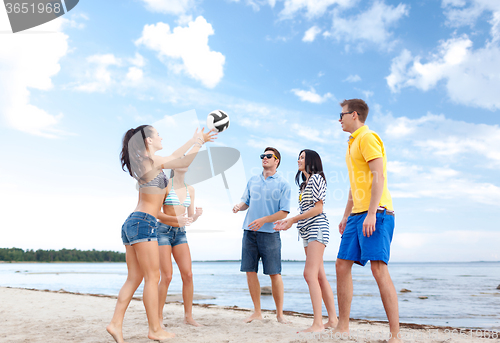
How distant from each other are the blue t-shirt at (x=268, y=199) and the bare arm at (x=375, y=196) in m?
1.90

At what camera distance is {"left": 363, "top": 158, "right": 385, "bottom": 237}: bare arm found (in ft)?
10.7

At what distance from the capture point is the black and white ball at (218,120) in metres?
5.26

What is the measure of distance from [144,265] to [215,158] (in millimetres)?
2849

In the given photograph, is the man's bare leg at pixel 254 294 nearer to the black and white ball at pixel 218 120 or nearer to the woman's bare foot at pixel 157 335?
the woman's bare foot at pixel 157 335

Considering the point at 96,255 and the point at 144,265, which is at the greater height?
the point at 144,265

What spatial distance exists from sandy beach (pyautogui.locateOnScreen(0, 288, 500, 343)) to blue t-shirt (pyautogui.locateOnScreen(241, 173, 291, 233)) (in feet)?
4.74

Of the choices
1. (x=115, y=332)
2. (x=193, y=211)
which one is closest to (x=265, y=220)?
(x=193, y=211)

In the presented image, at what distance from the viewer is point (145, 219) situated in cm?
351

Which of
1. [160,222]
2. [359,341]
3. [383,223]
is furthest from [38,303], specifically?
[383,223]

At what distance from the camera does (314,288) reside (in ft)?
14.4

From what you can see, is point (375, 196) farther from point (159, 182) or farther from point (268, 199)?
point (159, 182)

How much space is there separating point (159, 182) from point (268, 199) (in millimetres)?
2017

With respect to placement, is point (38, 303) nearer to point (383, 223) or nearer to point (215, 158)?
point (215, 158)

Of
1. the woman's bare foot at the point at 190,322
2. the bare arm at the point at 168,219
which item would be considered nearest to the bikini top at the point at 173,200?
the bare arm at the point at 168,219
